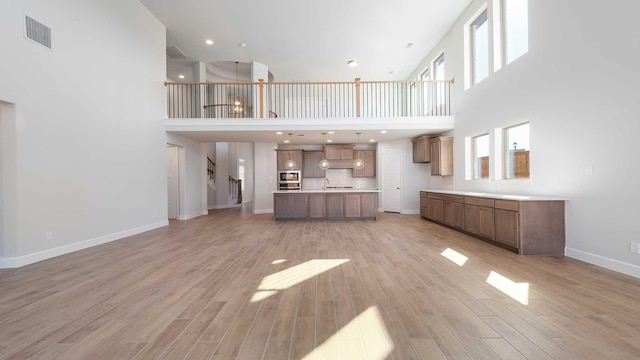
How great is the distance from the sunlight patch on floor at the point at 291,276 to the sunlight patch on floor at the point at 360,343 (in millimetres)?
932

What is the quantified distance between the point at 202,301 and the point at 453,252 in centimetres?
358

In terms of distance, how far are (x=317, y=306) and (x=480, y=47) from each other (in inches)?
262

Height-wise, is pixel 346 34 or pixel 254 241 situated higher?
pixel 346 34

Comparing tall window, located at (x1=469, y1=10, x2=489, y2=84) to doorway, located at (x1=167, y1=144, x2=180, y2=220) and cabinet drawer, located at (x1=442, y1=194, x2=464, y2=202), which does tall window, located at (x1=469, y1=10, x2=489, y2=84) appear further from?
doorway, located at (x1=167, y1=144, x2=180, y2=220)

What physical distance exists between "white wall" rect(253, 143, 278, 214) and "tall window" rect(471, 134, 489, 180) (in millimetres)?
6531

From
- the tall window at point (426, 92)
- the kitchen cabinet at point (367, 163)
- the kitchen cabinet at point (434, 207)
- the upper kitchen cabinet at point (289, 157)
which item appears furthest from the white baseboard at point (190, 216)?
the tall window at point (426, 92)

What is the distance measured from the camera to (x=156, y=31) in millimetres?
6625

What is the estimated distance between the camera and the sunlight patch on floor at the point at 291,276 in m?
2.69

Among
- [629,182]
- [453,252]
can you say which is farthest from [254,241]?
[629,182]

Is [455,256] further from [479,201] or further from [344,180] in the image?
[344,180]

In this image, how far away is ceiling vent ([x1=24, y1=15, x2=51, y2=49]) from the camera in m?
3.76

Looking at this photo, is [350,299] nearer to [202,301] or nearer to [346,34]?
[202,301]

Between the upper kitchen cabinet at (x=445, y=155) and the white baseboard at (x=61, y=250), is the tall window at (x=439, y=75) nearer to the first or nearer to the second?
the upper kitchen cabinet at (x=445, y=155)

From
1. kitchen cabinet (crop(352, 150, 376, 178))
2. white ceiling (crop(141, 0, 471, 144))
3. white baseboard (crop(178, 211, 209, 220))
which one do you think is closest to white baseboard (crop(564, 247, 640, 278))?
white ceiling (crop(141, 0, 471, 144))
